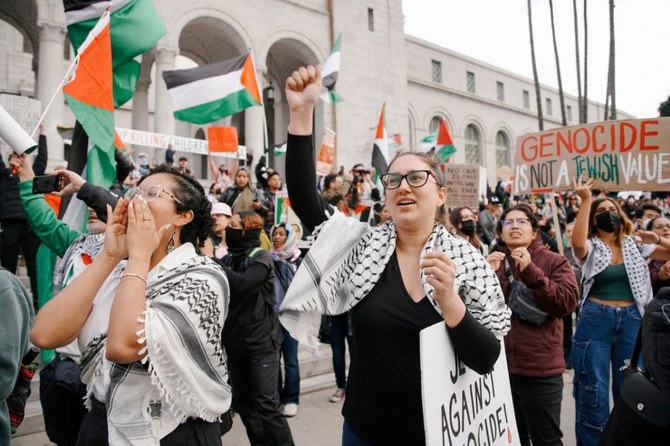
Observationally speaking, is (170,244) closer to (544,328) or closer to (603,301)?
(544,328)

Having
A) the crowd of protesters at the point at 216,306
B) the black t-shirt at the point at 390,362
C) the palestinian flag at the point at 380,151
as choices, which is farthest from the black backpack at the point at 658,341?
the palestinian flag at the point at 380,151

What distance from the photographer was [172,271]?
1751 millimetres

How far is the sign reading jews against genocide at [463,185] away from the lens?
23.7ft

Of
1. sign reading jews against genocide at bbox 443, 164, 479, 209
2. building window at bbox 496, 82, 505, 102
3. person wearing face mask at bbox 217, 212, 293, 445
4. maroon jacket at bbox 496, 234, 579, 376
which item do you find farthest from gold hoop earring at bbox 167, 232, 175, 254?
building window at bbox 496, 82, 505, 102

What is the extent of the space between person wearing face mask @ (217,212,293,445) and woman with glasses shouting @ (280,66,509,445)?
1568 millimetres

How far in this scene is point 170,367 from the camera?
1.58 meters

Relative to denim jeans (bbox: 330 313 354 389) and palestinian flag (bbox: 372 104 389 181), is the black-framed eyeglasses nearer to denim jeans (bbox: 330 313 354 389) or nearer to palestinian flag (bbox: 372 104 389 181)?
denim jeans (bbox: 330 313 354 389)

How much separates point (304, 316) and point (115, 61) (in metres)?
3.99

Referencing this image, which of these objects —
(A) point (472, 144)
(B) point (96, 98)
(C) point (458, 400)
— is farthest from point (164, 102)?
(A) point (472, 144)

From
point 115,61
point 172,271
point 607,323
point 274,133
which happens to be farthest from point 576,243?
point 274,133

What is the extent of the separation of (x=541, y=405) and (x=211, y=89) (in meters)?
6.53

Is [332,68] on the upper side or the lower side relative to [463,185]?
upper

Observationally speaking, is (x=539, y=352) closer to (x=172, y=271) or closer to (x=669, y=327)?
(x=669, y=327)

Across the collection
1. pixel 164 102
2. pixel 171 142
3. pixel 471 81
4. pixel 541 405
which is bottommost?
pixel 541 405
